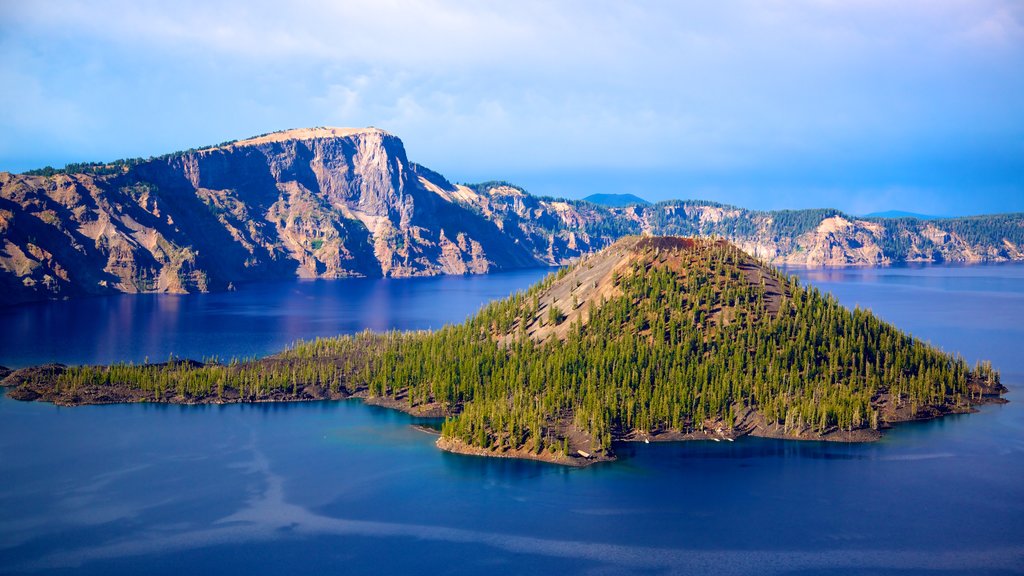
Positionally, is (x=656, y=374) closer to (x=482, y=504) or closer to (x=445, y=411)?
(x=445, y=411)

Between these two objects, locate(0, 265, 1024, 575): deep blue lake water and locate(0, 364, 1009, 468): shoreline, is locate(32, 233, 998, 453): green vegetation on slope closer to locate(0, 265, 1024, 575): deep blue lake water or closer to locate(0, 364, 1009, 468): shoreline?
locate(0, 364, 1009, 468): shoreline

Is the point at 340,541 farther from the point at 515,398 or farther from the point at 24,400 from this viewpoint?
the point at 24,400

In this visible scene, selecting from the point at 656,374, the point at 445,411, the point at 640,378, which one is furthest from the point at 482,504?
the point at 656,374

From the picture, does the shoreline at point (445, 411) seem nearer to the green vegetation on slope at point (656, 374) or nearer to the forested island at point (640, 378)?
the forested island at point (640, 378)

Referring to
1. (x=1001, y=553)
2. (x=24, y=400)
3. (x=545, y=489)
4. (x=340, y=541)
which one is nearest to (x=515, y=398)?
(x=545, y=489)

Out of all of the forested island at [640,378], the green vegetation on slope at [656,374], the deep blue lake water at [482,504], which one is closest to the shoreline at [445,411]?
the forested island at [640,378]

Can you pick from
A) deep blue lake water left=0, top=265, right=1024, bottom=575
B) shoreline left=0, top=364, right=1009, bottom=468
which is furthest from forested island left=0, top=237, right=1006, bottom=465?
deep blue lake water left=0, top=265, right=1024, bottom=575

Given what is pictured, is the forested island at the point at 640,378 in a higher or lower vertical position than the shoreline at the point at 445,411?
higher
